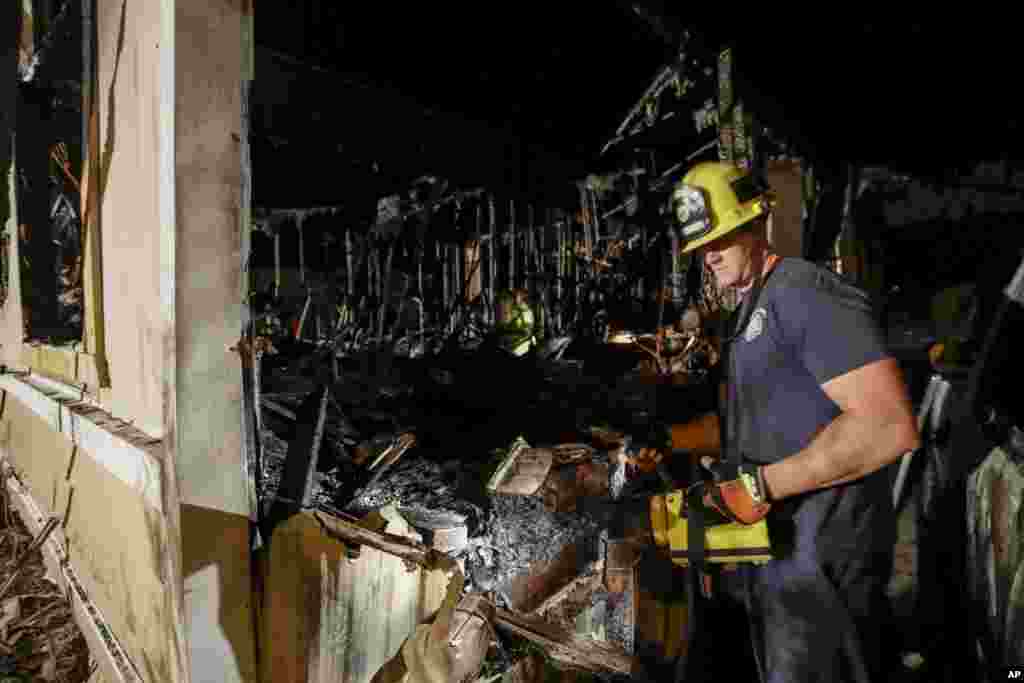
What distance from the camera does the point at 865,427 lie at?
1.72 meters

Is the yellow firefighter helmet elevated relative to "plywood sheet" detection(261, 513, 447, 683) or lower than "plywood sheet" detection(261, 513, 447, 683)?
elevated

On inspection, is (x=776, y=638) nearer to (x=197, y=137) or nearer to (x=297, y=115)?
(x=197, y=137)

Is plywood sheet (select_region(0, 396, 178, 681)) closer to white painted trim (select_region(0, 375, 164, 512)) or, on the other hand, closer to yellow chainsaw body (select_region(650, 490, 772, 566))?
white painted trim (select_region(0, 375, 164, 512))

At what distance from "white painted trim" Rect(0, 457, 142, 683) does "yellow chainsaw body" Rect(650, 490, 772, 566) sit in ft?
7.92

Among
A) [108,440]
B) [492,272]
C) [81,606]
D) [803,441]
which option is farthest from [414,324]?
[803,441]

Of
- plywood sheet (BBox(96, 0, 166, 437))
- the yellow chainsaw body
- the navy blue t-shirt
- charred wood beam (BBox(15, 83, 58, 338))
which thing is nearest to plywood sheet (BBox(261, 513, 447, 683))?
plywood sheet (BBox(96, 0, 166, 437))

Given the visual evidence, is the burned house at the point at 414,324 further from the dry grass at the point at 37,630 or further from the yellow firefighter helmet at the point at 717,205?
the yellow firefighter helmet at the point at 717,205

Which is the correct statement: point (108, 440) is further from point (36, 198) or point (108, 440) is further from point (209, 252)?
point (36, 198)

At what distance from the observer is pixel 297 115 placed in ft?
16.7

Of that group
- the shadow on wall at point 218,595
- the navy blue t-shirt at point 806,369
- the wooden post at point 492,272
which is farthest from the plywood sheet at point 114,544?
the wooden post at point 492,272

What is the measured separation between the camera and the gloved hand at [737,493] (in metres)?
1.88

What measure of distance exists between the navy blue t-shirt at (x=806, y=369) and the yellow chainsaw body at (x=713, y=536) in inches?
7.1

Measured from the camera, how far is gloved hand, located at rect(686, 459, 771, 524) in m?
1.88

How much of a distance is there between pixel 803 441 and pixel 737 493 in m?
0.30
